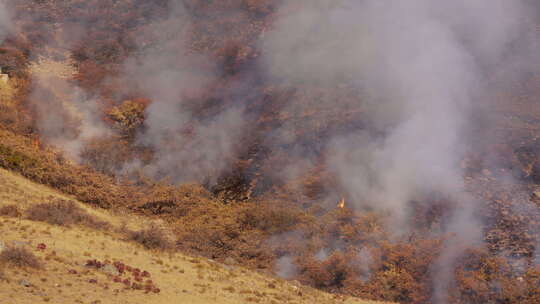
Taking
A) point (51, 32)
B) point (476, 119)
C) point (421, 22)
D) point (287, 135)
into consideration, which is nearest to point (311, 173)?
point (287, 135)

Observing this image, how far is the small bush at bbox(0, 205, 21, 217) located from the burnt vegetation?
A: 0.19 feet

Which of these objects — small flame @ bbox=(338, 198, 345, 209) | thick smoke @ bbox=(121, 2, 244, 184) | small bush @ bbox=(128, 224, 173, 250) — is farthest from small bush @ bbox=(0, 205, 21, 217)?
small flame @ bbox=(338, 198, 345, 209)

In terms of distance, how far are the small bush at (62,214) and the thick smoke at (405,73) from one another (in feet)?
24.1

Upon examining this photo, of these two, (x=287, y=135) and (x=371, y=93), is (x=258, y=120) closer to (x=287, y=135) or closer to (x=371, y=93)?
(x=287, y=135)

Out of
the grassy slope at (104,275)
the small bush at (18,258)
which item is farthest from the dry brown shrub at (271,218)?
the small bush at (18,258)

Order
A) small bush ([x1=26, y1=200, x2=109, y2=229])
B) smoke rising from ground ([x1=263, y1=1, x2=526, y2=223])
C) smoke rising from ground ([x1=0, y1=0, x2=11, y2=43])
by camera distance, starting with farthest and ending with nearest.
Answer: smoke rising from ground ([x1=0, y1=0, x2=11, y2=43]) < smoke rising from ground ([x1=263, y1=1, x2=526, y2=223]) < small bush ([x1=26, y1=200, x2=109, y2=229])

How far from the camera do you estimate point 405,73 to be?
1912cm

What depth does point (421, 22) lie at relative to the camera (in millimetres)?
20969

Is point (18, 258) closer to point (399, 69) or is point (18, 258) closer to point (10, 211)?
point (10, 211)

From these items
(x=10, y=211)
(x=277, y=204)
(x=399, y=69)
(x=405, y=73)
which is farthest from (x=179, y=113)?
(x=405, y=73)

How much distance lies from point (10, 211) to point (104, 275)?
3619mm

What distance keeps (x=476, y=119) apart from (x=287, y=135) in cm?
657

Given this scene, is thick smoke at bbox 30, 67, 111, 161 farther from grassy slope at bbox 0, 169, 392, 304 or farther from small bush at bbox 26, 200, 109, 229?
small bush at bbox 26, 200, 109, 229

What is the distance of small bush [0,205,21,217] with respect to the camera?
1141cm
